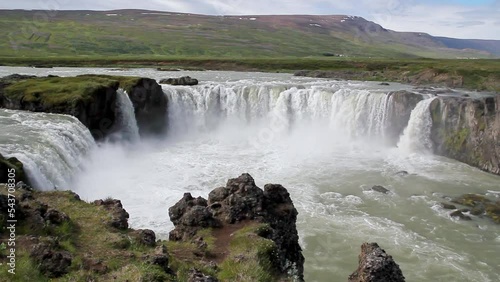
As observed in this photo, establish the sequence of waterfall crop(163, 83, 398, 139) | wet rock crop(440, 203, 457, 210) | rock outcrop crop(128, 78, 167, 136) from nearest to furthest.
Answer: wet rock crop(440, 203, 457, 210) → rock outcrop crop(128, 78, 167, 136) → waterfall crop(163, 83, 398, 139)

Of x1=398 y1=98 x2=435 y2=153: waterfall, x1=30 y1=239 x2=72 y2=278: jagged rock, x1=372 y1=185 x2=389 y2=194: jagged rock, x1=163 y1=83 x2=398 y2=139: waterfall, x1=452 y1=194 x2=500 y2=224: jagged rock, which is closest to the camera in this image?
x1=30 y1=239 x2=72 y2=278: jagged rock

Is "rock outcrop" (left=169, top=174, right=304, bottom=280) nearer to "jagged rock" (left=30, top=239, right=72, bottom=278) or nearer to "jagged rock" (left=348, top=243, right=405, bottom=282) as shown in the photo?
"jagged rock" (left=348, top=243, right=405, bottom=282)

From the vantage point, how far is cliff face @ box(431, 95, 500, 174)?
3853cm

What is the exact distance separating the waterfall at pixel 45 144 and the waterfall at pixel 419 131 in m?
32.2

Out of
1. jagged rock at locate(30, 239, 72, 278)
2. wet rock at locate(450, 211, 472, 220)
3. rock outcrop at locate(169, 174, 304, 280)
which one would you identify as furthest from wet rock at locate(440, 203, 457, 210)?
jagged rock at locate(30, 239, 72, 278)

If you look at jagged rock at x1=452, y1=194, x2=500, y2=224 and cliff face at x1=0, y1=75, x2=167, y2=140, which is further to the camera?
cliff face at x1=0, y1=75, x2=167, y2=140

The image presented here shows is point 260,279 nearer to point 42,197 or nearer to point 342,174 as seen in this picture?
point 42,197

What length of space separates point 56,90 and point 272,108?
2515 cm

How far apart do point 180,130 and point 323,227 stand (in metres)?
30.6

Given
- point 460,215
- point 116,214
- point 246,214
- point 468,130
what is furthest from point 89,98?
point 468,130

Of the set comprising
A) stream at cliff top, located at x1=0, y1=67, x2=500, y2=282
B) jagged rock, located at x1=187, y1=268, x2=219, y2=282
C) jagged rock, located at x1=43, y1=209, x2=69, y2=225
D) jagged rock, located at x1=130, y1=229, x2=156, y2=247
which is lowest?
stream at cliff top, located at x1=0, y1=67, x2=500, y2=282

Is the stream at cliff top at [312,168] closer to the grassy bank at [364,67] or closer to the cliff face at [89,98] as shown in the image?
the cliff face at [89,98]

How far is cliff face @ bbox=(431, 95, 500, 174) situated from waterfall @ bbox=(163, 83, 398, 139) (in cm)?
721

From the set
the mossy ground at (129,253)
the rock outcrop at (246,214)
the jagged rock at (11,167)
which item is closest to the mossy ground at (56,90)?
the jagged rock at (11,167)
